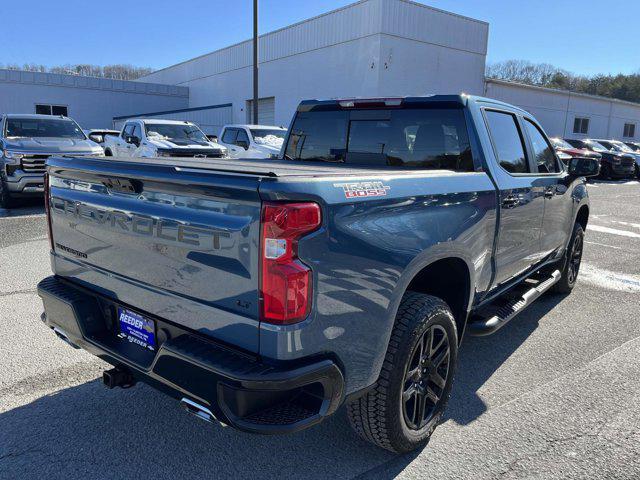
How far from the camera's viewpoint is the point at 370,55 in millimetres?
24062

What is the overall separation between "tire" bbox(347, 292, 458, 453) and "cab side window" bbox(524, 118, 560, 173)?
2.26 meters

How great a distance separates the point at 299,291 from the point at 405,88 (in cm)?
2466

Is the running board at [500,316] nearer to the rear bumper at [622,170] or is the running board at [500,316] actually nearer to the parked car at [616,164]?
the parked car at [616,164]

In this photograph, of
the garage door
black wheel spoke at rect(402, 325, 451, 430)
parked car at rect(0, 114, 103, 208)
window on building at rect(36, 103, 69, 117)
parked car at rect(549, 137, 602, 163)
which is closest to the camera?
black wheel spoke at rect(402, 325, 451, 430)

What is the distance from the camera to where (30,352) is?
390cm

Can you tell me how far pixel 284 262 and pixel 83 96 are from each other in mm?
39599

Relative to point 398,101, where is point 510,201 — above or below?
below

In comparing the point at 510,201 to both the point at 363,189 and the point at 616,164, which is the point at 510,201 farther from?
the point at 616,164

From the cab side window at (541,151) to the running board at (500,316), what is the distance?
42.2 inches

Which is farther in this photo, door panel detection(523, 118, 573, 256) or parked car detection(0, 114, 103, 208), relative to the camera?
parked car detection(0, 114, 103, 208)

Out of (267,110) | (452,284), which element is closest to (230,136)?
(452,284)

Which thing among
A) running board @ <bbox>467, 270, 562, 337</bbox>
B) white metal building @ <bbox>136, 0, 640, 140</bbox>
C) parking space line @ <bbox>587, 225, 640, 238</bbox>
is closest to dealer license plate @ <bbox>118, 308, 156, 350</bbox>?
running board @ <bbox>467, 270, 562, 337</bbox>

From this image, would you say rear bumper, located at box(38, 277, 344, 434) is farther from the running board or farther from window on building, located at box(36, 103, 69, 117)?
window on building, located at box(36, 103, 69, 117)

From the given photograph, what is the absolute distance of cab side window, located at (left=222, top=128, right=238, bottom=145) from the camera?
15367mm
